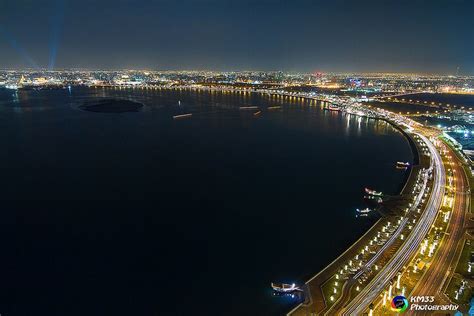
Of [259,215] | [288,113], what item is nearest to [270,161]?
[259,215]

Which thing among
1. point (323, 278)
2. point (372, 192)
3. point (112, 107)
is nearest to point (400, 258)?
point (323, 278)

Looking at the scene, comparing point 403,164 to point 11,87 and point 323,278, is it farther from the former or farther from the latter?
point 11,87

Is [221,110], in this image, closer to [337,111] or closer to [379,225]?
[337,111]

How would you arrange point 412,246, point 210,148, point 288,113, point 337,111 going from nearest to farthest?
point 412,246, point 210,148, point 288,113, point 337,111

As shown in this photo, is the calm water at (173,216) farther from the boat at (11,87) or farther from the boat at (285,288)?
the boat at (11,87)

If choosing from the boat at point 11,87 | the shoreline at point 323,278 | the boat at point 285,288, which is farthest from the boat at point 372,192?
the boat at point 11,87
